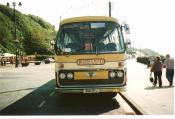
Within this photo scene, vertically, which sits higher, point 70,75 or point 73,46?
point 73,46

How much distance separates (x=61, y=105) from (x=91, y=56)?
200 centimetres

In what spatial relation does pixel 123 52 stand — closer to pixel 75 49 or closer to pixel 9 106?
pixel 75 49

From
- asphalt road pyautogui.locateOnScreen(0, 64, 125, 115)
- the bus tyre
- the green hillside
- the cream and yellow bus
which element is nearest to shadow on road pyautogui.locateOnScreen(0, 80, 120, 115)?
asphalt road pyautogui.locateOnScreen(0, 64, 125, 115)

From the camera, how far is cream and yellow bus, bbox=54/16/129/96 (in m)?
12.9

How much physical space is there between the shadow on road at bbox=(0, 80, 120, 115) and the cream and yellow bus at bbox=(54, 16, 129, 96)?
0.63 metres

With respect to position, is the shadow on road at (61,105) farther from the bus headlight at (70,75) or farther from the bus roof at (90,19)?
the bus roof at (90,19)

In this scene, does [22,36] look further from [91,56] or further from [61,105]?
[91,56]

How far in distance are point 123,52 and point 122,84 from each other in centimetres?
105

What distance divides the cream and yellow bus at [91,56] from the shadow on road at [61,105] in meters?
0.63

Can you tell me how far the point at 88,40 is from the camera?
13.5 metres

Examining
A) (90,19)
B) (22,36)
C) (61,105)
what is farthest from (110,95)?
(22,36)

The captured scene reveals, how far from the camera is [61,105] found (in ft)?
44.9

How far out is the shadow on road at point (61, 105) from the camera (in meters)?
Result: 12.2

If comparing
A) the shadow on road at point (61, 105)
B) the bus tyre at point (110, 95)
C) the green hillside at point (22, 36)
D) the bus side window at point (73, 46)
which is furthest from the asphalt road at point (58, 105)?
the green hillside at point (22, 36)
